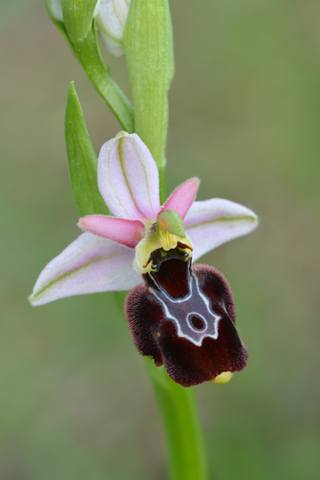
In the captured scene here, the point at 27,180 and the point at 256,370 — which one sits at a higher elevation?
the point at 27,180

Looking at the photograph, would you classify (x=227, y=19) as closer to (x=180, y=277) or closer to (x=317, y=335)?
(x=317, y=335)

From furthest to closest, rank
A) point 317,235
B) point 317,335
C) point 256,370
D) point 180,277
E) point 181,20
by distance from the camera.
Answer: point 181,20 < point 317,235 < point 317,335 < point 256,370 < point 180,277

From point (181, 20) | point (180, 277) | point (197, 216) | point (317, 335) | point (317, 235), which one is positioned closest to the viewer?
point (180, 277)

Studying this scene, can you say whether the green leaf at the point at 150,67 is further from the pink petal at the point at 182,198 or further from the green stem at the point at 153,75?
the pink petal at the point at 182,198

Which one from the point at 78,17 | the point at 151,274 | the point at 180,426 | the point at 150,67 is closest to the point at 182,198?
the point at 151,274

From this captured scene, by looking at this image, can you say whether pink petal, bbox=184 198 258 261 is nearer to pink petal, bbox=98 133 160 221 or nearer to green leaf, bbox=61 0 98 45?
pink petal, bbox=98 133 160 221

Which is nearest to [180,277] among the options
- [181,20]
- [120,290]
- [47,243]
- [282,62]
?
[120,290]

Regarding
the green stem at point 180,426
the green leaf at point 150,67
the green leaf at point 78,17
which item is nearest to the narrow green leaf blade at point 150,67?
the green leaf at point 150,67

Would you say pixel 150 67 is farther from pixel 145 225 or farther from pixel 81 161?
pixel 145 225
